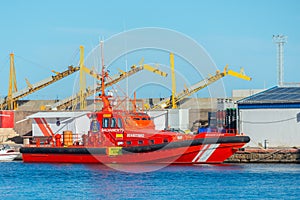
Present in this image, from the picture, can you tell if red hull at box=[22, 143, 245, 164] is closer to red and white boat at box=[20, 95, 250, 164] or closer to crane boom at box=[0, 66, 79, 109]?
red and white boat at box=[20, 95, 250, 164]

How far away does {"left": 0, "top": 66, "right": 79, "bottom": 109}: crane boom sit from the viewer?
85375 mm

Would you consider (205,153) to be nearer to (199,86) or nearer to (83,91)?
(83,91)

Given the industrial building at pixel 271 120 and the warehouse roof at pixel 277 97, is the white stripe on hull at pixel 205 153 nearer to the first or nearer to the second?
the industrial building at pixel 271 120

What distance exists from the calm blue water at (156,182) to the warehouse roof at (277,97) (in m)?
7.34

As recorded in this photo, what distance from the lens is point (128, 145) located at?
49500mm

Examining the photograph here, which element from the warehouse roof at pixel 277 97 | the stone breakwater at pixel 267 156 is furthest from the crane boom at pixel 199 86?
the stone breakwater at pixel 267 156

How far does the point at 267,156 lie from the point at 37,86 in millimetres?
41590

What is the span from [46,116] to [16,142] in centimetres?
403

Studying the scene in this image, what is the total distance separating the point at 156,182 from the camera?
4109cm

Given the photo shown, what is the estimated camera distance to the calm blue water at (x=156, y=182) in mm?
36625

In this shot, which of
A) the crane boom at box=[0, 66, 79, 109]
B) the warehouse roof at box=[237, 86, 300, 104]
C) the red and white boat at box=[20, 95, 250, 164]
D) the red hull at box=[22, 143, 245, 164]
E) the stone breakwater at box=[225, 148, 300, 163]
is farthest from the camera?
the crane boom at box=[0, 66, 79, 109]

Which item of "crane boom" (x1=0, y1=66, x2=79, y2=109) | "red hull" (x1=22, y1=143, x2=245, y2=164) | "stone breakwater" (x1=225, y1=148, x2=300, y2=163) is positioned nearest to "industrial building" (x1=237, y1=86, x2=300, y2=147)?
"stone breakwater" (x1=225, y1=148, x2=300, y2=163)

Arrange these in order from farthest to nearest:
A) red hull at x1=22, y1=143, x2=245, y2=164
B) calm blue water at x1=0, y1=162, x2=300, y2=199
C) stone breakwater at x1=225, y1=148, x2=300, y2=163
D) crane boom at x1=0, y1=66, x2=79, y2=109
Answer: crane boom at x1=0, y1=66, x2=79, y2=109 → stone breakwater at x1=225, y1=148, x2=300, y2=163 → red hull at x1=22, y1=143, x2=245, y2=164 → calm blue water at x1=0, y1=162, x2=300, y2=199

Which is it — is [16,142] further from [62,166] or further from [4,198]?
[4,198]
